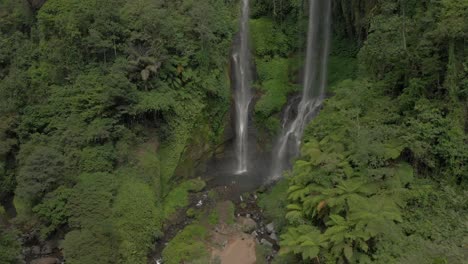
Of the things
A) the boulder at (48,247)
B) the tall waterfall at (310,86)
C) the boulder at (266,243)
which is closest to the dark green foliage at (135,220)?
the boulder at (48,247)

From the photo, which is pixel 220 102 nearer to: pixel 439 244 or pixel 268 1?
pixel 268 1

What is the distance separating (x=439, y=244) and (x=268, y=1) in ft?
56.3

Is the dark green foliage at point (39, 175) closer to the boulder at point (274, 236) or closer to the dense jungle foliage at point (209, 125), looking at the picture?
the dense jungle foliage at point (209, 125)

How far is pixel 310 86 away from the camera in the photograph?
22.9 metres

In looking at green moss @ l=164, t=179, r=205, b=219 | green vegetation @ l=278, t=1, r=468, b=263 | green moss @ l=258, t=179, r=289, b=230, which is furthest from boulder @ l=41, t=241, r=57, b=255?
green vegetation @ l=278, t=1, r=468, b=263

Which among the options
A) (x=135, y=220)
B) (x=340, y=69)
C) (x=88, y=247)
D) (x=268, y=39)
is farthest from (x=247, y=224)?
(x=268, y=39)

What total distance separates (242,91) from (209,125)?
3237 mm

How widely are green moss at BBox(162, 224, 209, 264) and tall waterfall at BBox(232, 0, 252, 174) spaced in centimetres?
514

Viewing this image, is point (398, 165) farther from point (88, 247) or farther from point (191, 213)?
point (88, 247)

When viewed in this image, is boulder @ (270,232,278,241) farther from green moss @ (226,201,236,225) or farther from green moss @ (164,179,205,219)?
green moss @ (164,179,205,219)

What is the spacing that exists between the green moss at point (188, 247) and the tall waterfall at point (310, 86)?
17.6 ft

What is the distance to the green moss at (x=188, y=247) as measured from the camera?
52.0 ft

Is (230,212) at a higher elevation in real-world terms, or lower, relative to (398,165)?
lower

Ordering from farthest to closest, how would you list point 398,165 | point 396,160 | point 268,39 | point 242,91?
point 268,39 < point 242,91 < point 396,160 < point 398,165
